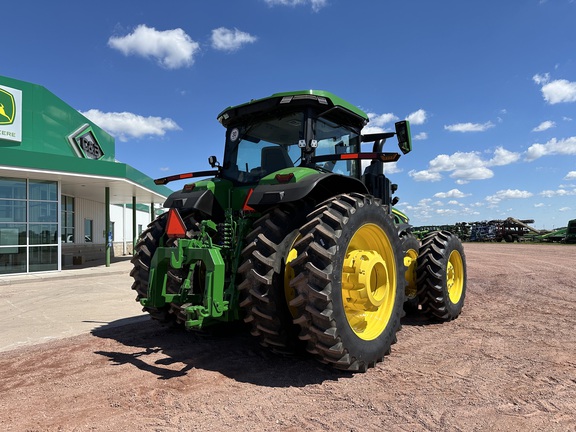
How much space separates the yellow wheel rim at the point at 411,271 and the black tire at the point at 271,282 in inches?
106

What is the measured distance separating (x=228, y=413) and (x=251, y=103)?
10.5 ft

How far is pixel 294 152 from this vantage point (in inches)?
174

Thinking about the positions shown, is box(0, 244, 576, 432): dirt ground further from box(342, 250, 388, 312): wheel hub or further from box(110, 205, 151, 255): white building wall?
box(110, 205, 151, 255): white building wall

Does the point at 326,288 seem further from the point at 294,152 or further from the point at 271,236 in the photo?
the point at 294,152

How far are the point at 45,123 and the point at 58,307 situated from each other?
1185cm

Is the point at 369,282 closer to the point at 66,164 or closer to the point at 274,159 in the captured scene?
the point at 274,159

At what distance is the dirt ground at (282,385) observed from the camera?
271 centimetres

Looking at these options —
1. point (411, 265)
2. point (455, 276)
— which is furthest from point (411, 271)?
point (455, 276)

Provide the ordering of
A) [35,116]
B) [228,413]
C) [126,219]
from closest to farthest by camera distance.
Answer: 1. [228,413]
2. [35,116]
3. [126,219]

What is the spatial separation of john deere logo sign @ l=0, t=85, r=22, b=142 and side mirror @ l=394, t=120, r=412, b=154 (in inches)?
605

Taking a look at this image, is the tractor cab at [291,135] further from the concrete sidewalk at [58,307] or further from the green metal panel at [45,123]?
the green metal panel at [45,123]

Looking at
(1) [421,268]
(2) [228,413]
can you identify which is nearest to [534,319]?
(1) [421,268]

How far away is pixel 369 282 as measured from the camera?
3.80 metres

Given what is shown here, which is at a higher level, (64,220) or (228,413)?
(64,220)
